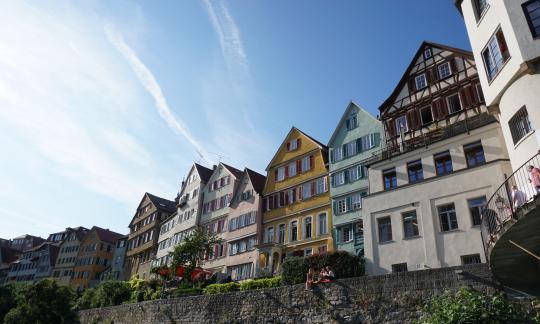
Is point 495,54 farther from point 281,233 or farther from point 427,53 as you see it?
point 281,233

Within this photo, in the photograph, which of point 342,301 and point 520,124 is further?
point 342,301

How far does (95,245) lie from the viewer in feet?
267

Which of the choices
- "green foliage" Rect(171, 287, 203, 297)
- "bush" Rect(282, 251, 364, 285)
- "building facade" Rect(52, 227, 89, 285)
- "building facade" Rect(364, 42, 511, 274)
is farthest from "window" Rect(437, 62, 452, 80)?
"building facade" Rect(52, 227, 89, 285)

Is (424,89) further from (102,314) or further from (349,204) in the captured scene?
(102,314)

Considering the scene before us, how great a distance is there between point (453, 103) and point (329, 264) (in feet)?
44.1

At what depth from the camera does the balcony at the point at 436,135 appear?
76.8ft

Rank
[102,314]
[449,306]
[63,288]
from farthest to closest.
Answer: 1. [63,288]
2. [102,314]
3. [449,306]

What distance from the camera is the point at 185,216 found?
2140 inches

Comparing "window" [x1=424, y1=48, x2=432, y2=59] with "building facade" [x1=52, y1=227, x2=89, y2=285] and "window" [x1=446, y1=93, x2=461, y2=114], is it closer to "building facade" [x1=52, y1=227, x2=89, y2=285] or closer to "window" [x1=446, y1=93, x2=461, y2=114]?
"window" [x1=446, y1=93, x2=461, y2=114]

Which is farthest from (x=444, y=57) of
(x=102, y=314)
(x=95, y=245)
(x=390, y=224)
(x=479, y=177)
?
(x=95, y=245)

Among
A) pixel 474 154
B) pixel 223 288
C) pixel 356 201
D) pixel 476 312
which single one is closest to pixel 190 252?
pixel 223 288

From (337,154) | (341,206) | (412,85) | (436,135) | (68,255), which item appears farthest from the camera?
(68,255)

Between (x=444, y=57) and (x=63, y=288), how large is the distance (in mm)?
37806

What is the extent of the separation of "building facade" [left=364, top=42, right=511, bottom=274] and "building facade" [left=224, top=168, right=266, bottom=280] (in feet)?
53.2
